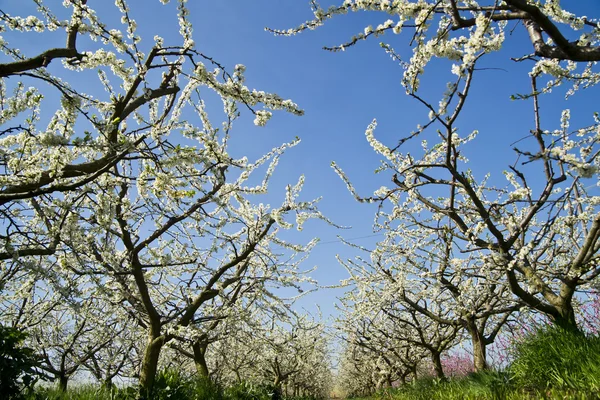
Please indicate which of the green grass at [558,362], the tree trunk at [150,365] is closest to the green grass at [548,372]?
the green grass at [558,362]

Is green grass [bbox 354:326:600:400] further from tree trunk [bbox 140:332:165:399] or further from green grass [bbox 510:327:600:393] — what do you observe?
tree trunk [bbox 140:332:165:399]

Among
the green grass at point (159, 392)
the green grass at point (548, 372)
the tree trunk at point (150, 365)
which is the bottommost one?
the green grass at point (548, 372)

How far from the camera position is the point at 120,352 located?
1284 cm

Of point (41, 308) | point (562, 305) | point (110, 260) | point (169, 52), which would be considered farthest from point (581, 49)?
point (41, 308)

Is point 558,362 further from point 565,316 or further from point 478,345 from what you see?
point 478,345

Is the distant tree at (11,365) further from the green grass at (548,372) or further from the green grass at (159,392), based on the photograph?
the green grass at (548,372)

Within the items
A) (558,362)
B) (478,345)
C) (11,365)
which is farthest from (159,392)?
(478,345)

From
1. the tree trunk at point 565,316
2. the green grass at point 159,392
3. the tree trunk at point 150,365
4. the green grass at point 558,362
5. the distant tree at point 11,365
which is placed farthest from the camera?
the tree trunk at point 150,365

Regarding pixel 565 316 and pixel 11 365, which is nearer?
pixel 11 365

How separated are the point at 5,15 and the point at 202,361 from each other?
1008 cm

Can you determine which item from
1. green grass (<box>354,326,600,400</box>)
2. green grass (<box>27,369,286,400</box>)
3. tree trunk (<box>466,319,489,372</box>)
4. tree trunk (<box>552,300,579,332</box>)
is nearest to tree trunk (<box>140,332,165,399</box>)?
green grass (<box>27,369,286,400</box>)

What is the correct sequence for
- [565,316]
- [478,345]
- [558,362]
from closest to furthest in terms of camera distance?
[558,362] < [565,316] < [478,345]

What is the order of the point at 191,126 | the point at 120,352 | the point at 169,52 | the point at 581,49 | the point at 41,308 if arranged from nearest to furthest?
the point at 581,49, the point at 191,126, the point at 169,52, the point at 41,308, the point at 120,352

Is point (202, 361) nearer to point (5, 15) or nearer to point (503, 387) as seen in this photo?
point (503, 387)
